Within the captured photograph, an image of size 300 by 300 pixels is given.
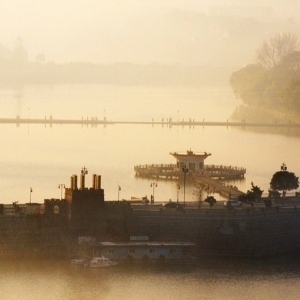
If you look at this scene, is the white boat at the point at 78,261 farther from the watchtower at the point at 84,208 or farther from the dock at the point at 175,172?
the dock at the point at 175,172

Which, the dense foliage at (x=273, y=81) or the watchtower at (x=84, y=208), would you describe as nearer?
the watchtower at (x=84, y=208)

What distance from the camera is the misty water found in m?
25.6

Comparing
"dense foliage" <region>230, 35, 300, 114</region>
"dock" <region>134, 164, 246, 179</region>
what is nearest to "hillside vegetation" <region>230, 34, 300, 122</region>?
"dense foliage" <region>230, 35, 300, 114</region>

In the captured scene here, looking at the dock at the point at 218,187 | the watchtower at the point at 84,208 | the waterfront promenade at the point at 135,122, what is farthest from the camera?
the waterfront promenade at the point at 135,122

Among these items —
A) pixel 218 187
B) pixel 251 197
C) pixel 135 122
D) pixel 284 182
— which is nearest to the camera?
pixel 251 197

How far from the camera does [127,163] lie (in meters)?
43.8

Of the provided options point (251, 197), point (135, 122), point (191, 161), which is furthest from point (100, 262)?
point (135, 122)

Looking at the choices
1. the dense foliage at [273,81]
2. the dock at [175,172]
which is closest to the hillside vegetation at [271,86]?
the dense foliage at [273,81]

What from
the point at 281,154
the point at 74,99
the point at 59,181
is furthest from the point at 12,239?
the point at 74,99

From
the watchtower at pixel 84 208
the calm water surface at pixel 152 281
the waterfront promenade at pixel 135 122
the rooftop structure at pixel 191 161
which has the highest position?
the waterfront promenade at pixel 135 122

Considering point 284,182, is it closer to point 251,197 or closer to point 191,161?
point 251,197

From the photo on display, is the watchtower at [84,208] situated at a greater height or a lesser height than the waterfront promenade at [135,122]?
lesser

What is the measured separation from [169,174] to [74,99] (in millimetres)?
46940

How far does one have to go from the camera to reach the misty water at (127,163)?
25.6 m
